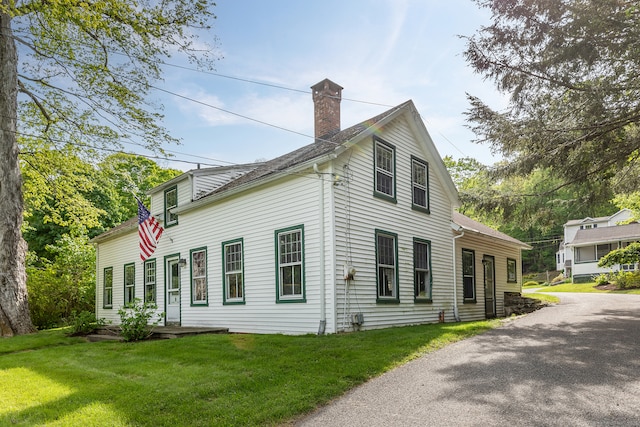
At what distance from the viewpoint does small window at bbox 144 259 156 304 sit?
1620 centimetres

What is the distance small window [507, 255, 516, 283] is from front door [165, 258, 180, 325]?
42.3 ft

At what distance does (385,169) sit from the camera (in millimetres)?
12273

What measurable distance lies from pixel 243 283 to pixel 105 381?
583 centimetres

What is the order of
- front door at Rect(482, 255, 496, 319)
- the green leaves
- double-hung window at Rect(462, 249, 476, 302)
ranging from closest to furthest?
the green leaves → double-hung window at Rect(462, 249, 476, 302) → front door at Rect(482, 255, 496, 319)

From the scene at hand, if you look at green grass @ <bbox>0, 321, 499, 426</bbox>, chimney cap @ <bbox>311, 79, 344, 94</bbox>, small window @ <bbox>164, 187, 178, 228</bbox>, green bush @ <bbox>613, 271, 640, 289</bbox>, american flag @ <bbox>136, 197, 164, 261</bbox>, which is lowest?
green bush @ <bbox>613, 271, 640, 289</bbox>

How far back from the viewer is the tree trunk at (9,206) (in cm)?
1320

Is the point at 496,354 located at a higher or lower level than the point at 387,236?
lower

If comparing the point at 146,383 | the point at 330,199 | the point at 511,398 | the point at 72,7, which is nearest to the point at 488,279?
the point at 330,199

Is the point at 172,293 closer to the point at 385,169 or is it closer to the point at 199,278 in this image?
the point at 199,278

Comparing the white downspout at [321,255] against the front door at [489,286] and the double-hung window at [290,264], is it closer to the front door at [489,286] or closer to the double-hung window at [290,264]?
the double-hung window at [290,264]

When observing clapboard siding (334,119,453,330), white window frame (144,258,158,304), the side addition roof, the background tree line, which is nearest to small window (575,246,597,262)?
the side addition roof

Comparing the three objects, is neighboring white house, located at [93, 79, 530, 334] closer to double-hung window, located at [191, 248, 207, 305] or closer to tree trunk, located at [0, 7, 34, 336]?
double-hung window, located at [191, 248, 207, 305]

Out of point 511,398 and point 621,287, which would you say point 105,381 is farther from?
point 621,287

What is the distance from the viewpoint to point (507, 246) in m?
19.2
